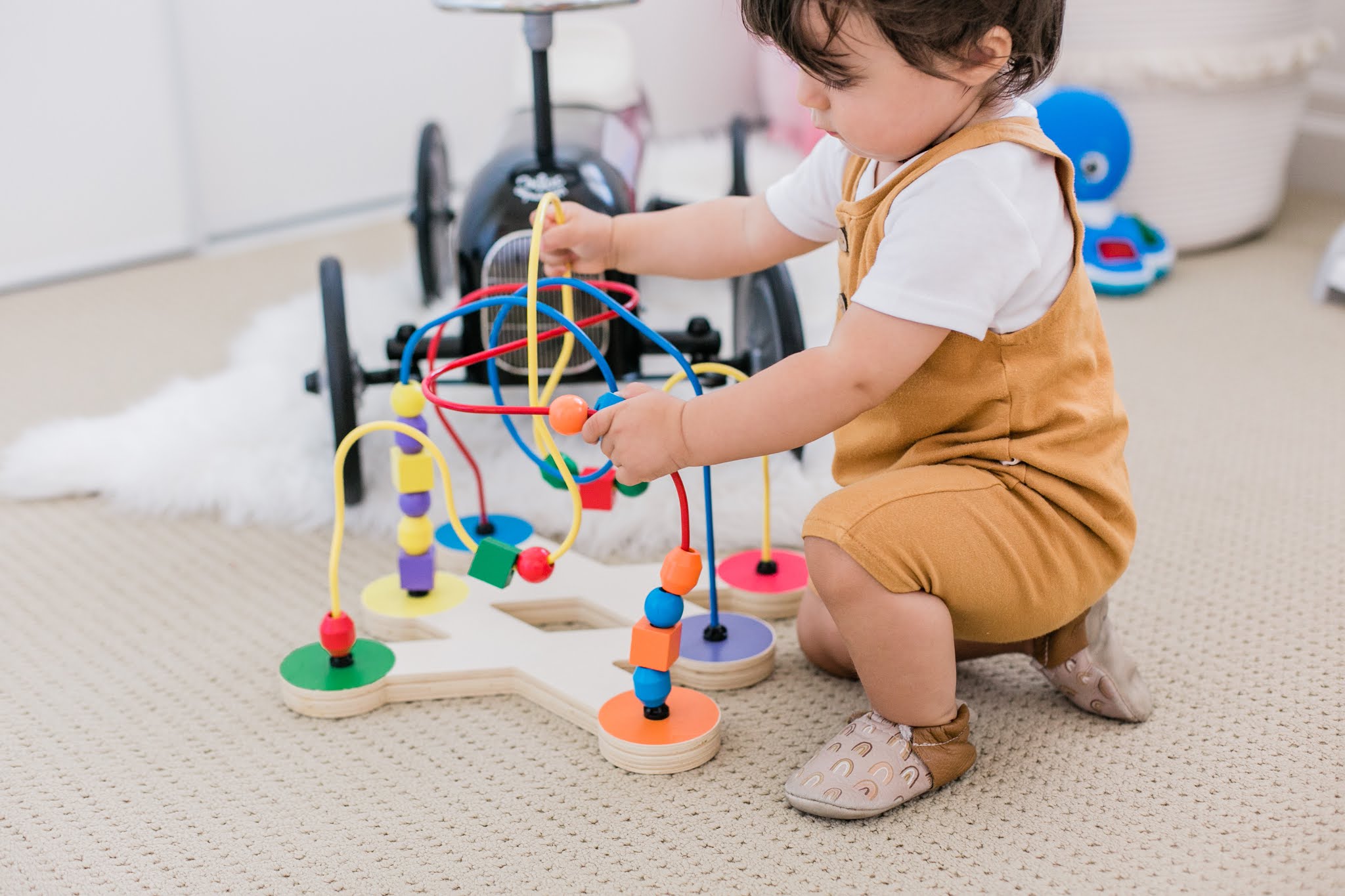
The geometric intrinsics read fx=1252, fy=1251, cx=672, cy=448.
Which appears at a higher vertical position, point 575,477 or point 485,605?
point 575,477

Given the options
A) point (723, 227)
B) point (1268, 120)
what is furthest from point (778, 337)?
point (1268, 120)

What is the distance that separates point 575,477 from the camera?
0.79 metres

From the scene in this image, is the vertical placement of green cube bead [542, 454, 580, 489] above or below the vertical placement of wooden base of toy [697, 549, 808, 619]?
above

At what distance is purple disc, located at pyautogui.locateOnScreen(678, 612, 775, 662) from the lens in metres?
0.86

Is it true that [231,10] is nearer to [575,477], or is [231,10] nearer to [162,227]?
[162,227]

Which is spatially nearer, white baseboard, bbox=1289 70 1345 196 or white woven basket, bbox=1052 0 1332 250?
white woven basket, bbox=1052 0 1332 250

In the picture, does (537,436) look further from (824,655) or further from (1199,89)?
(1199,89)

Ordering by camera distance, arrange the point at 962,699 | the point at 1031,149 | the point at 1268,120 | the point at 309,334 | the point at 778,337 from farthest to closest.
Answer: the point at 1268,120, the point at 309,334, the point at 778,337, the point at 962,699, the point at 1031,149

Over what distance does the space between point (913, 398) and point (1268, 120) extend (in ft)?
4.22

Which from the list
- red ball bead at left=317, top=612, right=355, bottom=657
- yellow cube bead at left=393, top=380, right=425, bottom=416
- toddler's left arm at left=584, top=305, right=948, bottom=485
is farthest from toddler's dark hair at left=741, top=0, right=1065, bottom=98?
red ball bead at left=317, top=612, right=355, bottom=657

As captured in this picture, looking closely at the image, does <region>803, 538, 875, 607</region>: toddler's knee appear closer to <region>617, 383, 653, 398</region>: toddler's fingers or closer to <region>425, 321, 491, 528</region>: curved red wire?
<region>617, 383, 653, 398</region>: toddler's fingers

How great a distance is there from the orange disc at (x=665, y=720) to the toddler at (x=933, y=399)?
0.24 feet

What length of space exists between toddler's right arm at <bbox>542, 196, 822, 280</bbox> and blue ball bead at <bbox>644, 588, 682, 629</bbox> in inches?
9.9

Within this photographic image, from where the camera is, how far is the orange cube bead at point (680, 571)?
28.5 inches
